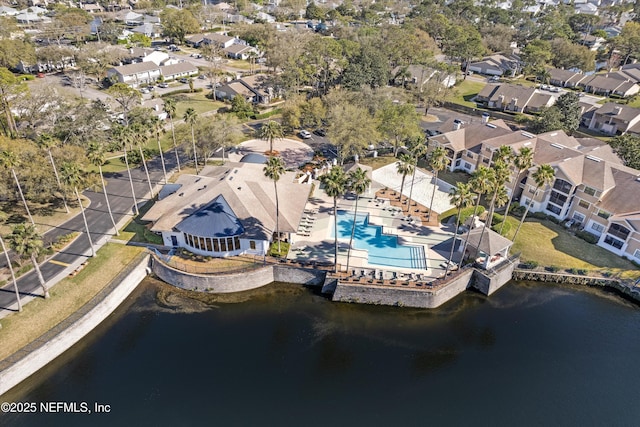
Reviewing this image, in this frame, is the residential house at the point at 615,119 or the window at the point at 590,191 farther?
the residential house at the point at 615,119

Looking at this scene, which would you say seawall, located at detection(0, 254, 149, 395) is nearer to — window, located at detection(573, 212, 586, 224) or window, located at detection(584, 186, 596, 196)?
window, located at detection(573, 212, 586, 224)

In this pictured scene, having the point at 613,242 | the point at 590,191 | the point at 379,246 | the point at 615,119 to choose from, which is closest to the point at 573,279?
the point at 613,242

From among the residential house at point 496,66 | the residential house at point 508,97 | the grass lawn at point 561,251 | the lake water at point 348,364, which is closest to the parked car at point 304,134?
the grass lawn at point 561,251

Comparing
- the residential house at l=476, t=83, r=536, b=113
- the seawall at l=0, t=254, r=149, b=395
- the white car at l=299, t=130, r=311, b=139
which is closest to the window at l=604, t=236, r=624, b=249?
the white car at l=299, t=130, r=311, b=139

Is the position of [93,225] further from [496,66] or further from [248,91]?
[496,66]

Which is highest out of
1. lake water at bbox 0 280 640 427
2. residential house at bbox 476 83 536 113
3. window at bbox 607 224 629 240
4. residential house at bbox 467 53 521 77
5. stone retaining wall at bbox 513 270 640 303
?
residential house at bbox 467 53 521 77

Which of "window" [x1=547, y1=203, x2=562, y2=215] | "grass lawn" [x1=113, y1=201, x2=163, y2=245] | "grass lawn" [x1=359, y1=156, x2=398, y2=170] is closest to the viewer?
"grass lawn" [x1=113, y1=201, x2=163, y2=245]

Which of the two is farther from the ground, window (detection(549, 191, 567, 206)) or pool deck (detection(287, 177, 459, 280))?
window (detection(549, 191, 567, 206))

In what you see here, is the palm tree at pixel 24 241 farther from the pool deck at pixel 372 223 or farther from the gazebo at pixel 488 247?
the gazebo at pixel 488 247
